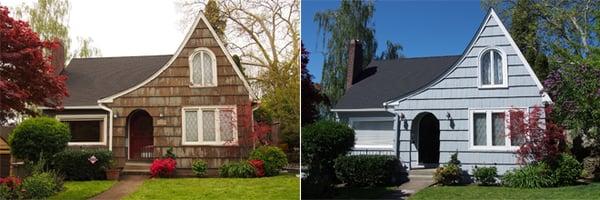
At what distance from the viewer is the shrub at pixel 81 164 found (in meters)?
5.70

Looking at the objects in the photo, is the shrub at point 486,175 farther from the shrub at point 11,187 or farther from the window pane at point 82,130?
the shrub at point 11,187

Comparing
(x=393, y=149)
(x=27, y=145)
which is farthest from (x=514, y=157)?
(x=27, y=145)

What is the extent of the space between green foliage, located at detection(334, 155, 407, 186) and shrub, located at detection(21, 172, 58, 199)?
2285 mm

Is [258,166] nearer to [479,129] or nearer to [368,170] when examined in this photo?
[368,170]

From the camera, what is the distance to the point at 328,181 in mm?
6352

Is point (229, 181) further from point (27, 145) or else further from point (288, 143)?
point (27, 145)

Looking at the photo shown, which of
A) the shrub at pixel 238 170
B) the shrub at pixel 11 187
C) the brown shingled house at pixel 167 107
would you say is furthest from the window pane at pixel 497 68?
Answer: the shrub at pixel 11 187

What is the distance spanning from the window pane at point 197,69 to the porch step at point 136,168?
2.38ft

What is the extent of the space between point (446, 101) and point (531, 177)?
880mm

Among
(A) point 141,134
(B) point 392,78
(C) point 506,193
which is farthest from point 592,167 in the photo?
(A) point 141,134

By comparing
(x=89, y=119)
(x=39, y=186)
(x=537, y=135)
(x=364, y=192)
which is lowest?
(x=364, y=192)

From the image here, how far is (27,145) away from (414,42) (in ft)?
10.4

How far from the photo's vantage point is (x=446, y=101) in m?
6.04

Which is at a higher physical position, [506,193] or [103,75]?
[103,75]
